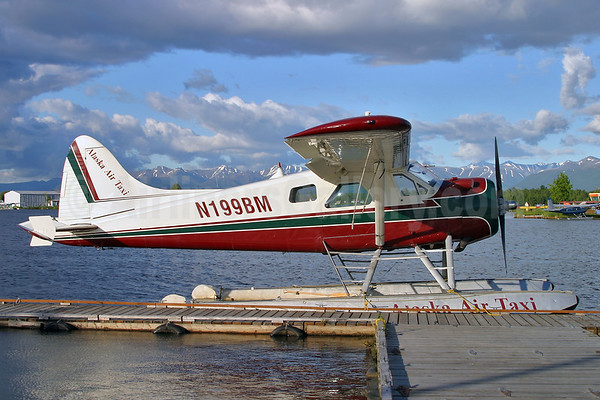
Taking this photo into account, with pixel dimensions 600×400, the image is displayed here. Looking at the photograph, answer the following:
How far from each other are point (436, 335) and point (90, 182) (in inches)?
265

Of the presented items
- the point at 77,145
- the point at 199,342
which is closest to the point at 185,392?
the point at 199,342

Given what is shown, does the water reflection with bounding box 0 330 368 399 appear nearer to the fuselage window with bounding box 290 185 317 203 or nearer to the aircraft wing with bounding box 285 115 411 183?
the fuselage window with bounding box 290 185 317 203

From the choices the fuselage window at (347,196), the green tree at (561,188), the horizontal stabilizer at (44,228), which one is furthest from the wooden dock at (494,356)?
the green tree at (561,188)

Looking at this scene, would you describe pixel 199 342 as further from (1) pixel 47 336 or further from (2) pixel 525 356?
(2) pixel 525 356

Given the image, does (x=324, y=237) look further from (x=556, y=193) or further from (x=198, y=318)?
(x=556, y=193)

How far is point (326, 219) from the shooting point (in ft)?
31.3

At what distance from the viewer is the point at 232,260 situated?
979 inches

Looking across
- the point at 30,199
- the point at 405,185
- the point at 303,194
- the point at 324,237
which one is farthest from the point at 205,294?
the point at 30,199

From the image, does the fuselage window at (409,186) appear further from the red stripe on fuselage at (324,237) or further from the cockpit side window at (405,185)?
the red stripe on fuselage at (324,237)

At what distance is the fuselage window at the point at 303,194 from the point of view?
9.57 m

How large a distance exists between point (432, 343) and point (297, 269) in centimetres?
1405

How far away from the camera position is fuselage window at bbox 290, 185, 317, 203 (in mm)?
9570

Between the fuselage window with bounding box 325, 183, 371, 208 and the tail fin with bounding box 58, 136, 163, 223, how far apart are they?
3.20 metres

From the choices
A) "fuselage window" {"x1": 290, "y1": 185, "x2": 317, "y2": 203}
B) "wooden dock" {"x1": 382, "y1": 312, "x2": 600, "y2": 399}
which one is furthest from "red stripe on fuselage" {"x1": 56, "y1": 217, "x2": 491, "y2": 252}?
"wooden dock" {"x1": 382, "y1": 312, "x2": 600, "y2": 399}
